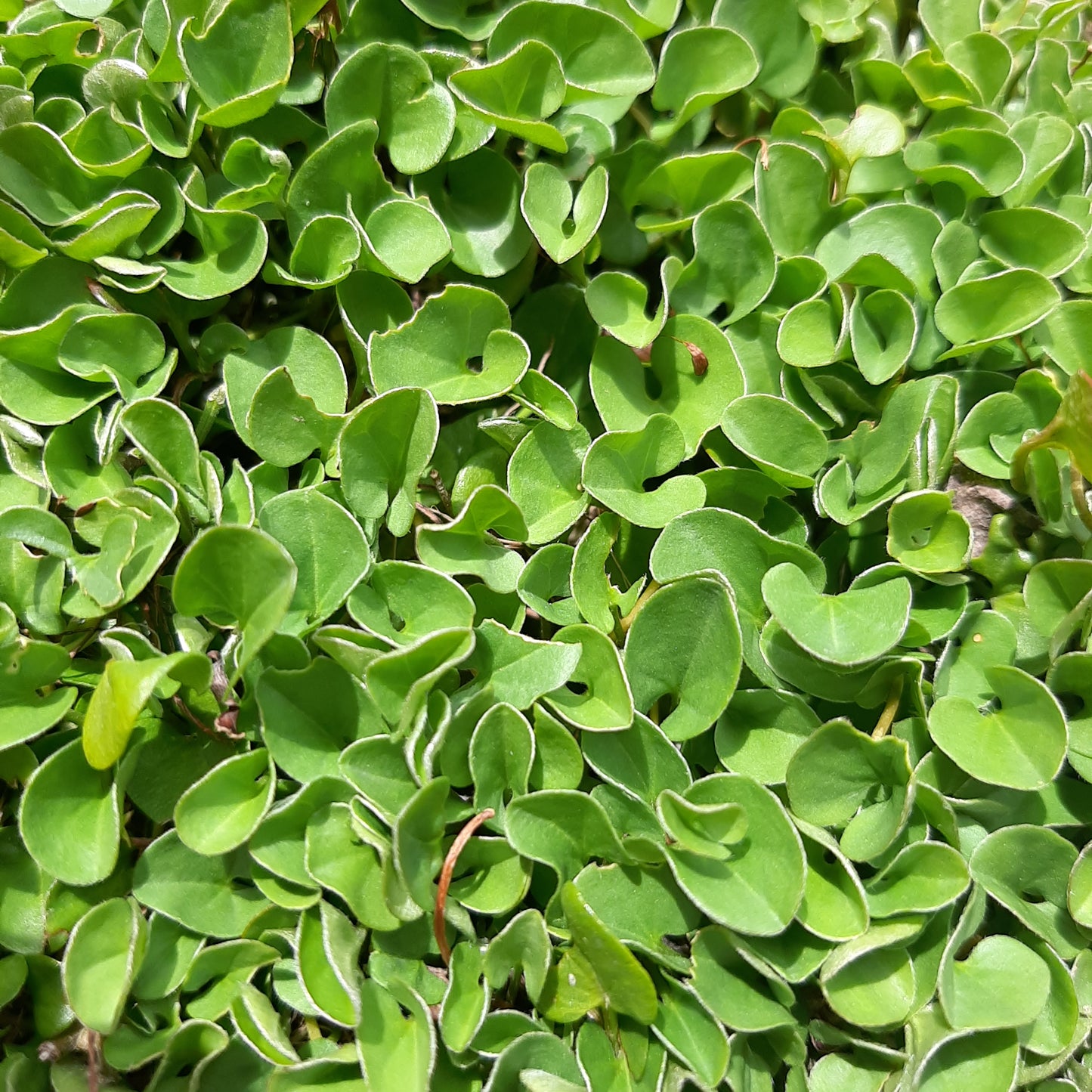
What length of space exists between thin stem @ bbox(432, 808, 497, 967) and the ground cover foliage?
14 millimetres

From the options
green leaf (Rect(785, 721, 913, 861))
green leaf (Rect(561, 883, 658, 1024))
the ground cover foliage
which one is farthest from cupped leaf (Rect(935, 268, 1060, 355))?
green leaf (Rect(561, 883, 658, 1024))

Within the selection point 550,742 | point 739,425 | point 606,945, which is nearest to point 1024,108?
point 739,425

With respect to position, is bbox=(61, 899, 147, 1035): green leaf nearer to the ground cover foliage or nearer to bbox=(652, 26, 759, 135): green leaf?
the ground cover foliage

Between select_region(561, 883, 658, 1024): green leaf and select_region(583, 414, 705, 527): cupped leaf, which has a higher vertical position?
select_region(583, 414, 705, 527): cupped leaf

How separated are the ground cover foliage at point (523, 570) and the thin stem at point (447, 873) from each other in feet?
0.05

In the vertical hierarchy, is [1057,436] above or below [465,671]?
above

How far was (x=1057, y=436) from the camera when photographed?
794 millimetres

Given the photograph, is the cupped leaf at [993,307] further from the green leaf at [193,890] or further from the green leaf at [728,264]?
the green leaf at [193,890]

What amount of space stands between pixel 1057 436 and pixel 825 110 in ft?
1.76

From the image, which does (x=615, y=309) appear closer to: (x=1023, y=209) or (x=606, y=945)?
(x=1023, y=209)

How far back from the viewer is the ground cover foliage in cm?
70

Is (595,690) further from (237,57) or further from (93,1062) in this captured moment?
(237,57)

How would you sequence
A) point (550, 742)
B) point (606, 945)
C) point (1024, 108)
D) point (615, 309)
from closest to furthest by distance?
point (606, 945) → point (550, 742) → point (615, 309) → point (1024, 108)

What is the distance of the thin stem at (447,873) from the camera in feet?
2.27
